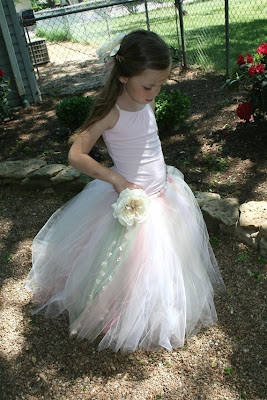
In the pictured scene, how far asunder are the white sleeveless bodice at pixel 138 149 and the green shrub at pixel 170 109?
6.97 ft

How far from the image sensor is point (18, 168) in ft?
12.5

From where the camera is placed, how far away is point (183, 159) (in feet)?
12.9

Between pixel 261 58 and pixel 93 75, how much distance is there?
469 cm

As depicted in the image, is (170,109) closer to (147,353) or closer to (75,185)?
(75,185)

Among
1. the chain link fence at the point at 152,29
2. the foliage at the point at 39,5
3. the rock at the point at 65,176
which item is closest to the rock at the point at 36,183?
the rock at the point at 65,176

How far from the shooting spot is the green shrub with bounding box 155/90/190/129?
4.25 m

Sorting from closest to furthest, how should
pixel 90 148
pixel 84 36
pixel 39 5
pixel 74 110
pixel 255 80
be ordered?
pixel 90 148 < pixel 255 80 < pixel 74 110 < pixel 84 36 < pixel 39 5

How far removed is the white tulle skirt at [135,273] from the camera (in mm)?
2080

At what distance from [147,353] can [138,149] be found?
3.59 ft

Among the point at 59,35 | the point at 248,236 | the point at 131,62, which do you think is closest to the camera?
the point at 131,62

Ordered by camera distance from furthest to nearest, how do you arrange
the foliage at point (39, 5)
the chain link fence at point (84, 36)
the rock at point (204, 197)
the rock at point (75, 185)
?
the foliage at point (39, 5) → the chain link fence at point (84, 36) → the rock at point (75, 185) → the rock at point (204, 197)

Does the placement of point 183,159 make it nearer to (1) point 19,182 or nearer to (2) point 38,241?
(1) point 19,182

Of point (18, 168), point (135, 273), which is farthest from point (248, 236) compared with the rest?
point (18, 168)

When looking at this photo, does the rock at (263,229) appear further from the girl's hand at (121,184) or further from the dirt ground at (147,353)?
the girl's hand at (121,184)
